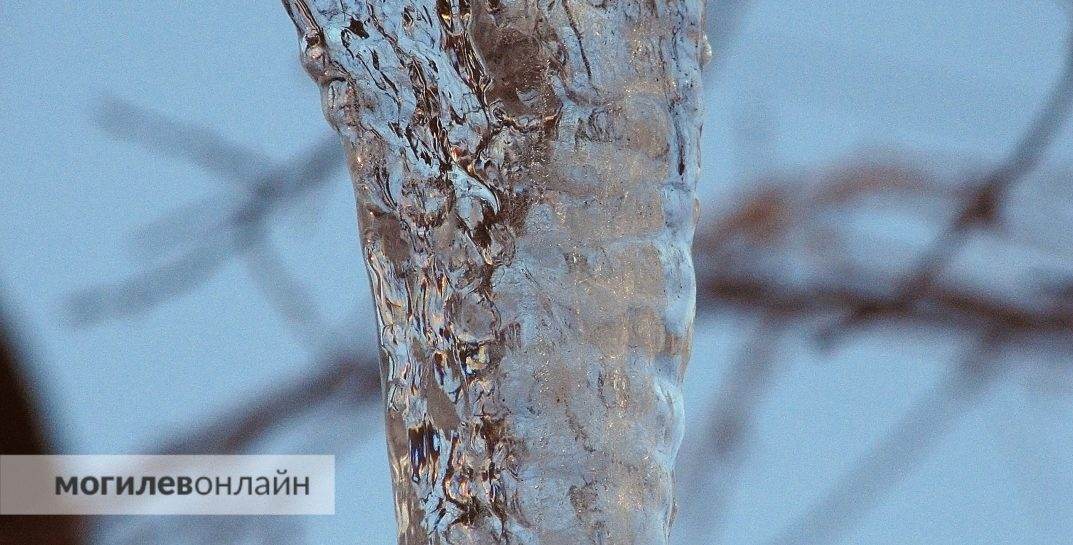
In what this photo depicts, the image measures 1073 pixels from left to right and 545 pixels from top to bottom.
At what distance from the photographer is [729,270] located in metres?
1.17

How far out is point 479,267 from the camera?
0.31 meters

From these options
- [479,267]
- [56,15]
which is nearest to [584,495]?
[479,267]

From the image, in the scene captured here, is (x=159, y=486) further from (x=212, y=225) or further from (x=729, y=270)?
(x=729, y=270)

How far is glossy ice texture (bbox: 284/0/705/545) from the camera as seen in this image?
30 centimetres

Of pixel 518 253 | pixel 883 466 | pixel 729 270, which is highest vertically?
pixel 729 270

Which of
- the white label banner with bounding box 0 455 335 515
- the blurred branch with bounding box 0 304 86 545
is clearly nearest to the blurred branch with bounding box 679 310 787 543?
the white label banner with bounding box 0 455 335 515

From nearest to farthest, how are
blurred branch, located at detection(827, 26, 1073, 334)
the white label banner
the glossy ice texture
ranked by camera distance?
1. the glossy ice texture
2. the white label banner
3. blurred branch, located at detection(827, 26, 1073, 334)

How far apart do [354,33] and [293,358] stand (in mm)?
775

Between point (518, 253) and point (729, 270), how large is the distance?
877 millimetres

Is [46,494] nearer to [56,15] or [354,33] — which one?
[56,15]

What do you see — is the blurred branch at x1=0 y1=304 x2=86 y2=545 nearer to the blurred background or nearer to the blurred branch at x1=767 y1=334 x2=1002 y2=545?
the blurred background

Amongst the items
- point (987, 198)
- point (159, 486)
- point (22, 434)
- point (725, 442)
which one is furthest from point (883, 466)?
point (22, 434)

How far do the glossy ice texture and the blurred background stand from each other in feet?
→ 2.37

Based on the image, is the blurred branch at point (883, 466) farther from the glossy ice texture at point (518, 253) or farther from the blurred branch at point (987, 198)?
the glossy ice texture at point (518, 253)
